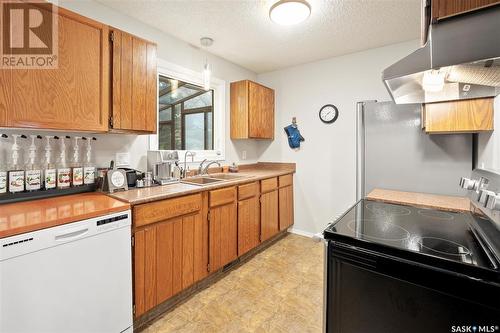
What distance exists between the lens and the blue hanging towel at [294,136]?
11.2ft

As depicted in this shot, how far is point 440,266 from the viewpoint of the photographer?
0.82 meters

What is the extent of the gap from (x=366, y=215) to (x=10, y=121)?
210 cm

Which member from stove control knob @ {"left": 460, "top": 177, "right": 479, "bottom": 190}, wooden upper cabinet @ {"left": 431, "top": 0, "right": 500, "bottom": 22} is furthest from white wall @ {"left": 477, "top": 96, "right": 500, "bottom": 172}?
wooden upper cabinet @ {"left": 431, "top": 0, "right": 500, "bottom": 22}

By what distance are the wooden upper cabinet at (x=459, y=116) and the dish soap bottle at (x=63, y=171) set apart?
280 centimetres

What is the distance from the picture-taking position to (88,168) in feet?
5.99

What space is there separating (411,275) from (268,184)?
208 centimetres

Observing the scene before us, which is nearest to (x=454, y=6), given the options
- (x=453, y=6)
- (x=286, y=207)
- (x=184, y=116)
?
(x=453, y=6)

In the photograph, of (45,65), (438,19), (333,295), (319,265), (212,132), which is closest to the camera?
(438,19)

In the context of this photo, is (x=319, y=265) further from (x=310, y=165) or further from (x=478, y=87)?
(x=478, y=87)

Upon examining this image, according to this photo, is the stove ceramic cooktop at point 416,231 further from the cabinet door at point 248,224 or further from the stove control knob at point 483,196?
the cabinet door at point 248,224

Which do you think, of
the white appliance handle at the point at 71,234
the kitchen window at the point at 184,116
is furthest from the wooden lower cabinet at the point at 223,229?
the white appliance handle at the point at 71,234

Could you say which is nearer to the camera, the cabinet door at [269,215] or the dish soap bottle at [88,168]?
the dish soap bottle at [88,168]

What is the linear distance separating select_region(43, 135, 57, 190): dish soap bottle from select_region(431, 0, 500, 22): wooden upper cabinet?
234 centimetres

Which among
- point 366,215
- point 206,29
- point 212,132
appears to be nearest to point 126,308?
point 366,215
